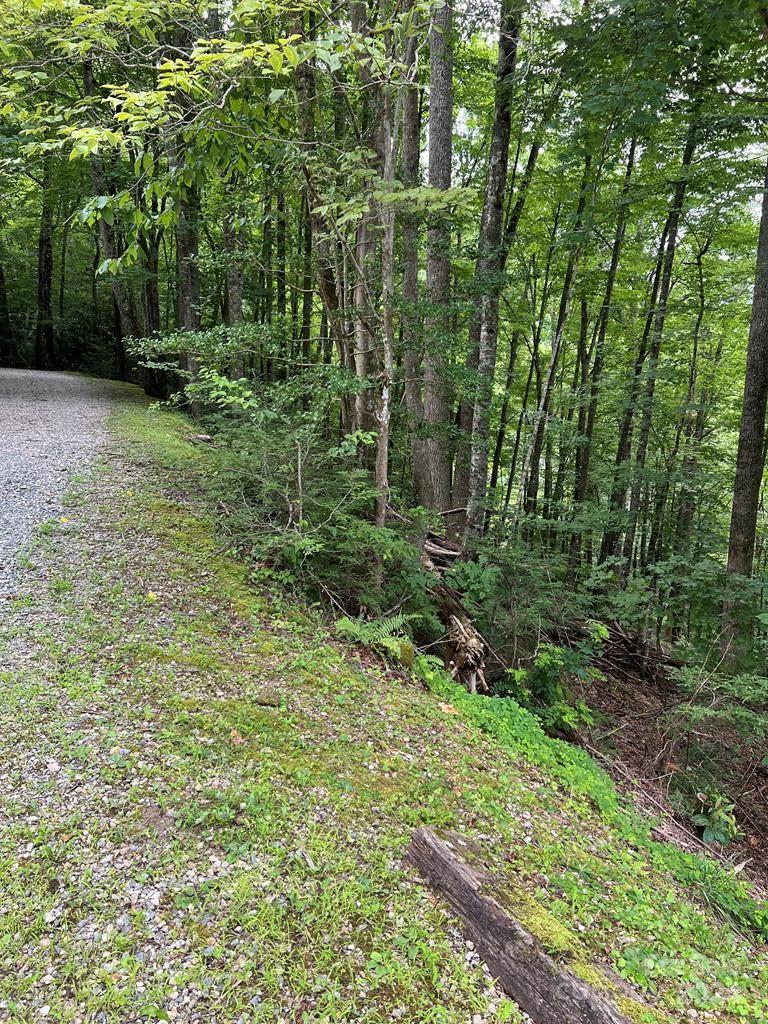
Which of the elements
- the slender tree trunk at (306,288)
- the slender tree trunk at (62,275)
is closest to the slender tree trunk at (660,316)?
the slender tree trunk at (306,288)

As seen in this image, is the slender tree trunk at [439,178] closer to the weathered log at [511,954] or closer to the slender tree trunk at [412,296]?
the slender tree trunk at [412,296]

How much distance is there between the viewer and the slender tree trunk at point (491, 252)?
6.83m

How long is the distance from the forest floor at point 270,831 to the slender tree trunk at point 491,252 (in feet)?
11.9

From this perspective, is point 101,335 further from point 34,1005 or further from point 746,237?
point 34,1005

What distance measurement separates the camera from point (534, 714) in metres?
5.22

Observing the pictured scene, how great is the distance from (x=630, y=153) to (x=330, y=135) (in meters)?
6.99

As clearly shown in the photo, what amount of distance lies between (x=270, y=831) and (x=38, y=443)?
24.9 feet

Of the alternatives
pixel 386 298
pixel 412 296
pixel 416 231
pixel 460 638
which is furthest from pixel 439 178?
pixel 460 638

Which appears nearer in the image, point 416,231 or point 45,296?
point 416,231

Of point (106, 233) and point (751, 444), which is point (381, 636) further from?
point (106, 233)

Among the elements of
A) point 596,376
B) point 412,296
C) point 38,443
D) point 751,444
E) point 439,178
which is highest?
point 439,178

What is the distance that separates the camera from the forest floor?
1948mm

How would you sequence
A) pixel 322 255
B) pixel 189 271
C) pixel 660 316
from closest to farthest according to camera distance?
pixel 322 255 → pixel 660 316 → pixel 189 271

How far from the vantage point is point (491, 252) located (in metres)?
6.80
